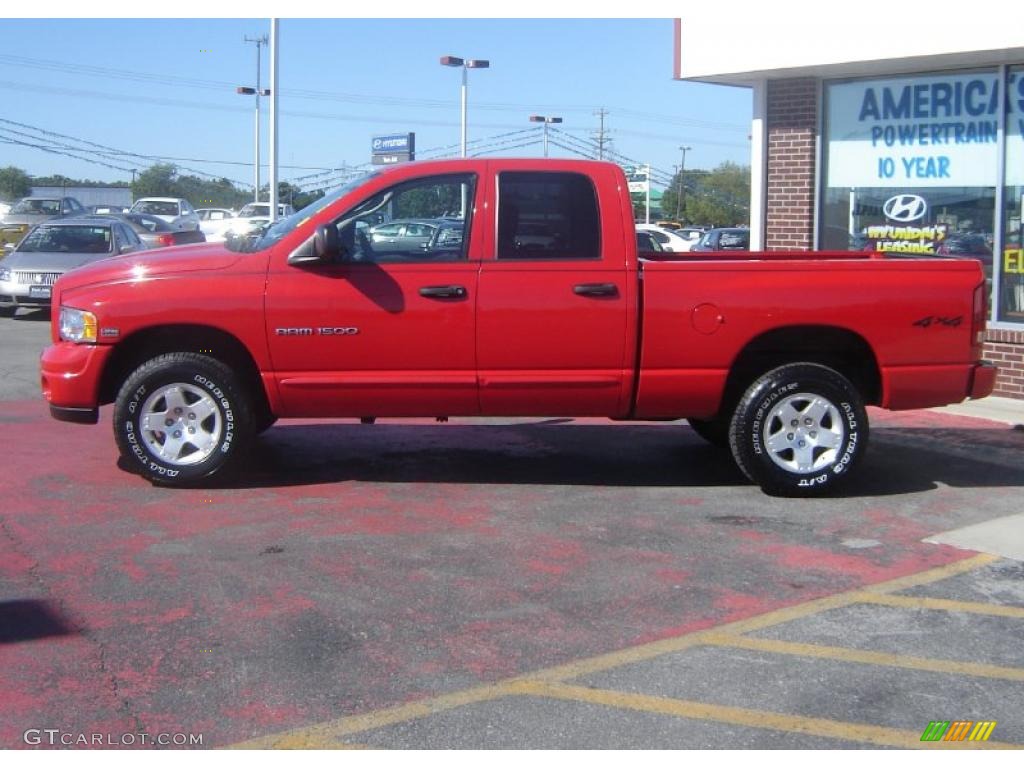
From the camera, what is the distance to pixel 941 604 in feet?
18.3

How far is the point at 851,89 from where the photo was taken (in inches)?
505

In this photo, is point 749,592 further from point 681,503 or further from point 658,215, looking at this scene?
point 658,215

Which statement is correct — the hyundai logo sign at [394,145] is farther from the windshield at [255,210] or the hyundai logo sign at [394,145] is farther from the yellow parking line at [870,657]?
the yellow parking line at [870,657]

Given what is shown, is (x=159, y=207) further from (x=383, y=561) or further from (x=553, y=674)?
(x=553, y=674)

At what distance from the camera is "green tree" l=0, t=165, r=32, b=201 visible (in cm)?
8388

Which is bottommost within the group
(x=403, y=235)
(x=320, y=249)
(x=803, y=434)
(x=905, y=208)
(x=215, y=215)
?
(x=803, y=434)

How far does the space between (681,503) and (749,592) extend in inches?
68.7

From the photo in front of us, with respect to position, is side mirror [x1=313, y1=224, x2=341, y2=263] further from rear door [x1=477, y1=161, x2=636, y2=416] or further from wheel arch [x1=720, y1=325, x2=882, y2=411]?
wheel arch [x1=720, y1=325, x2=882, y2=411]

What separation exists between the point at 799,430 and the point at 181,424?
3.80 m

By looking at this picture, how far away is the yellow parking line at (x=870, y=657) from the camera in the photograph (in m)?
4.74

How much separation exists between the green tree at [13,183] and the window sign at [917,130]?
78223 mm

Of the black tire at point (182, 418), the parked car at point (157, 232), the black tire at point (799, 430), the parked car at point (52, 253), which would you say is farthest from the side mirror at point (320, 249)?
the parked car at point (157, 232)

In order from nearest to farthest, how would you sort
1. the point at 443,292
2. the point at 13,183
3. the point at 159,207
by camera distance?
the point at 443,292 → the point at 159,207 → the point at 13,183

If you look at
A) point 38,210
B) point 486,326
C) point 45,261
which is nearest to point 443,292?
point 486,326
